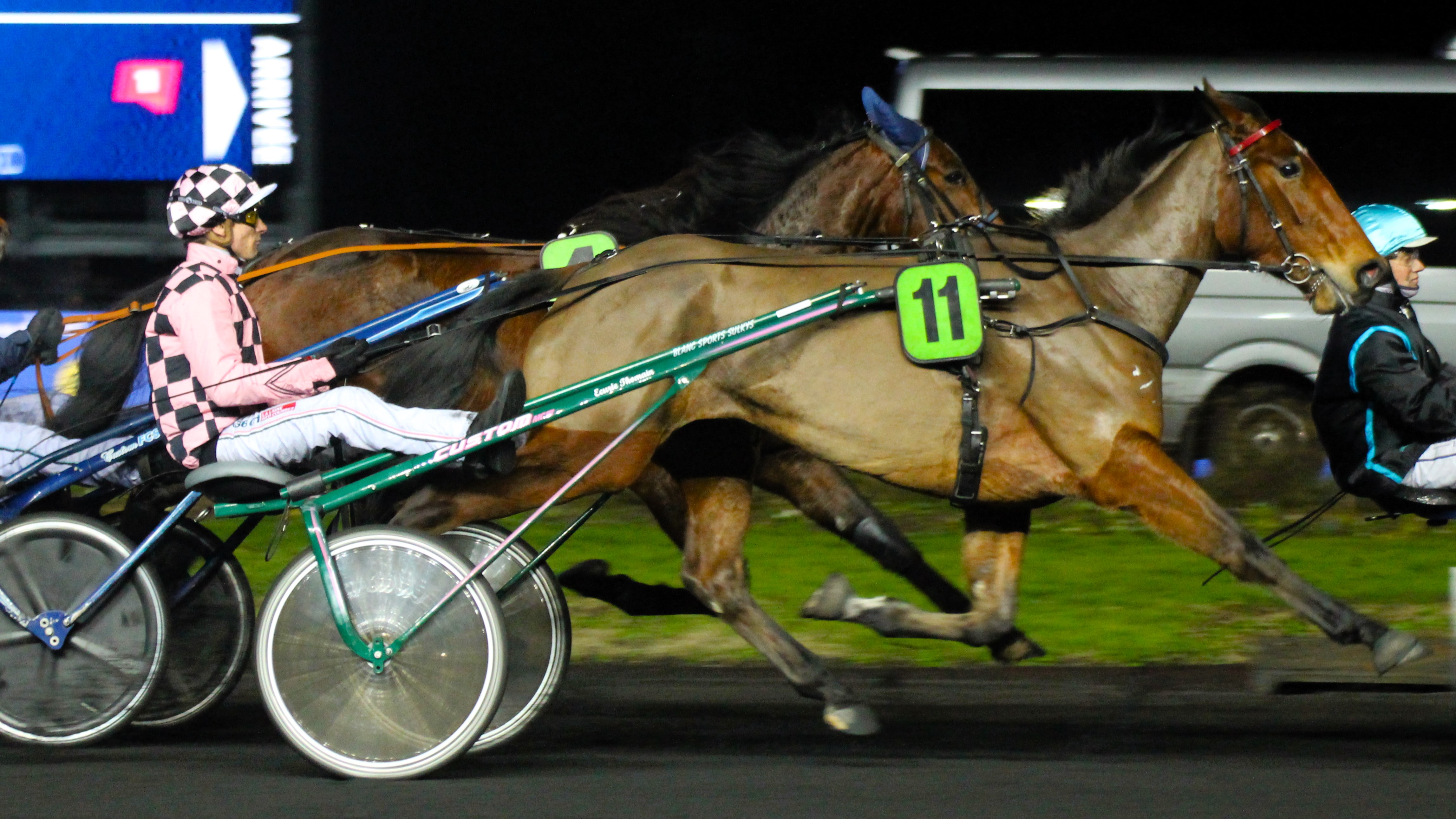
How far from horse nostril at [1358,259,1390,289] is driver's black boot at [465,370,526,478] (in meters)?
2.36

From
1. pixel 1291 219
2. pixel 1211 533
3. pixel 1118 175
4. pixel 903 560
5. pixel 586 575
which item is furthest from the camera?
pixel 586 575

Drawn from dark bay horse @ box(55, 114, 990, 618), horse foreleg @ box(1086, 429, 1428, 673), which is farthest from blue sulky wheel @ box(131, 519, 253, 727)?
horse foreleg @ box(1086, 429, 1428, 673)

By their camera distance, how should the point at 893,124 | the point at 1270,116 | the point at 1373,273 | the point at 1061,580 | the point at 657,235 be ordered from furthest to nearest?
the point at 1270,116, the point at 1061,580, the point at 657,235, the point at 893,124, the point at 1373,273

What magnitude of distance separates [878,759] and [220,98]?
552cm

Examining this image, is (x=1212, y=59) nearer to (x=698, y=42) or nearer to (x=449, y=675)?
(x=698, y=42)

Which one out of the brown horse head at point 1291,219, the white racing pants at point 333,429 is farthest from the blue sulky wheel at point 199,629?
the brown horse head at point 1291,219

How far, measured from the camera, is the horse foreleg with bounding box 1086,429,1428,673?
474 centimetres

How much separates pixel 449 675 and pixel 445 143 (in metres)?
8.48

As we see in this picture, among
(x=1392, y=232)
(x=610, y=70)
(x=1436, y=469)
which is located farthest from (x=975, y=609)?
(x=610, y=70)

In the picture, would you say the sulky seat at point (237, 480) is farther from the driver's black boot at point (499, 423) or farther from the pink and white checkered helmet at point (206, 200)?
the pink and white checkered helmet at point (206, 200)

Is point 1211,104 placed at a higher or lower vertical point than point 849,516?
higher

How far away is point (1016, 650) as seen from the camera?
536 cm

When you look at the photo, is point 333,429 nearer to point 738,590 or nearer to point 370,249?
point 738,590

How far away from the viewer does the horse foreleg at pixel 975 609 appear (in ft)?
16.8
